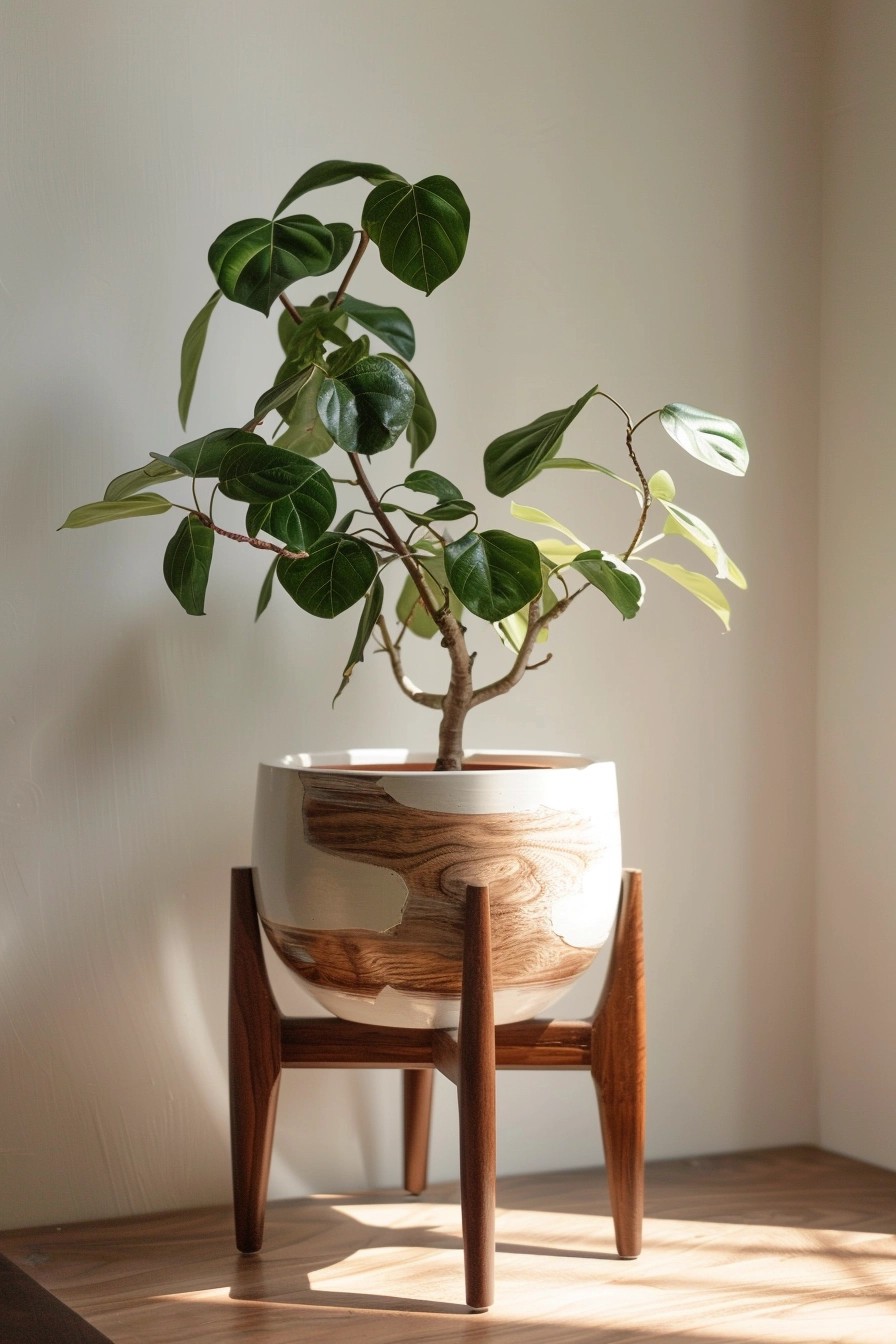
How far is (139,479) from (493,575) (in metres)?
0.31

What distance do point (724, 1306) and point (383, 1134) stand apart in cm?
44

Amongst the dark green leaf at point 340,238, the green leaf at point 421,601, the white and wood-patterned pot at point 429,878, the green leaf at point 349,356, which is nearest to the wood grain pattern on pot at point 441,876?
the white and wood-patterned pot at point 429,878

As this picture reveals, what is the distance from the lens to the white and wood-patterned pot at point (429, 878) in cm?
107

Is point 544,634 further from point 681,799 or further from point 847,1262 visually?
point 847,1262

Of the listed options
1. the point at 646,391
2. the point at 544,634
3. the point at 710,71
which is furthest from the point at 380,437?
the point at 710,71

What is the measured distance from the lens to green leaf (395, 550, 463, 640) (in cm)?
120

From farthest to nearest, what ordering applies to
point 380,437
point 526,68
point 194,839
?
1. point 526,68
2. point 194,839
3. point 380,437

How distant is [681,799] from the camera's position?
1546 mm

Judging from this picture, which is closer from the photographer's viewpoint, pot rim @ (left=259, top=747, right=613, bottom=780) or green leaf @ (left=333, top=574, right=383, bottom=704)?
green leaf @ (left=333, top=574, right=383, bottom=704)

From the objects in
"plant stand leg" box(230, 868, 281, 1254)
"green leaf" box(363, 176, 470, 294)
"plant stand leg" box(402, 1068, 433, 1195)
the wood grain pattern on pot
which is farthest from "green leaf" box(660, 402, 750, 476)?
"plant stand leg" box(402, 1068, 433, 1195)

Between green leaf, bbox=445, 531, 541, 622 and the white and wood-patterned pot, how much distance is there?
0.14 m

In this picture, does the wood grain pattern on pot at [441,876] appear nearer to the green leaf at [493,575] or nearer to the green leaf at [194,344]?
the green leaf at [493,575]

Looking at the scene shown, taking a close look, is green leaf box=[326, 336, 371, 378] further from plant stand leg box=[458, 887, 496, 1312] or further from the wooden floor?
the wooden floor

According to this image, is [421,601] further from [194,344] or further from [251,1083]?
[251,1083]
